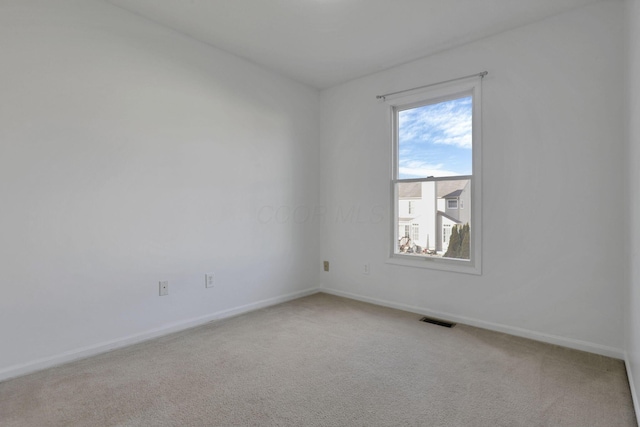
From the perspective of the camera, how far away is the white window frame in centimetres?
300

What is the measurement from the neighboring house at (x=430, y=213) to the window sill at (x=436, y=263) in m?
0.10

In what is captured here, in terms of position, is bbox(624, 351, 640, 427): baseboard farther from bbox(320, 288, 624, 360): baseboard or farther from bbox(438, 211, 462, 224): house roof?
bbox(438, 211, 462, 224): house roof

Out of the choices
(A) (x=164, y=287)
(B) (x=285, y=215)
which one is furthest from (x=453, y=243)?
(A) (x=164, y=287)

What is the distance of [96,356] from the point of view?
7.85 feet

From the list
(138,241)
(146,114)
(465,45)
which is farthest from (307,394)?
(465,45)

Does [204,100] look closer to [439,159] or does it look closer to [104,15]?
[104,15]

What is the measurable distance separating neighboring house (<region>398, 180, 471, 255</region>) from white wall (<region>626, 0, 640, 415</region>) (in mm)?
1261

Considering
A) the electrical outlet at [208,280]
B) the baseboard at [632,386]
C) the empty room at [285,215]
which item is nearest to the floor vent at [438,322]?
the empty room at [285,215]

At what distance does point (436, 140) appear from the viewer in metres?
3.36

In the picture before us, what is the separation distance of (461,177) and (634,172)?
138 cm

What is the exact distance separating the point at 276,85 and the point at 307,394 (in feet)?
10.2

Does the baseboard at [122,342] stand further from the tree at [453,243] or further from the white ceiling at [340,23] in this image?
the white ceiling at [340,23]

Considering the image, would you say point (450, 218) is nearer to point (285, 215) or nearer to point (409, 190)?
point (409, 190)

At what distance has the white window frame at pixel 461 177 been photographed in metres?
3.00
